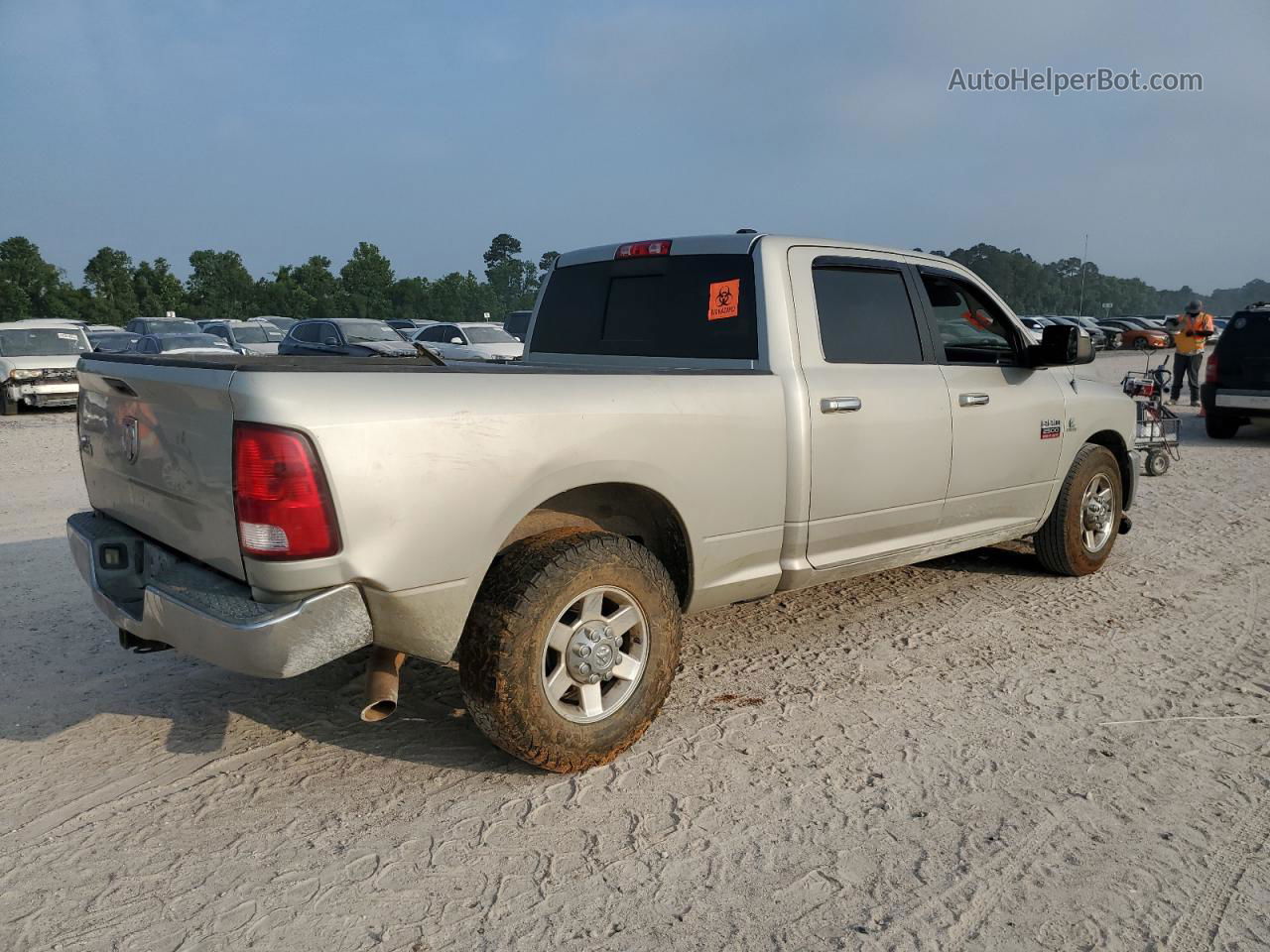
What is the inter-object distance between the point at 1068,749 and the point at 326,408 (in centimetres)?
285

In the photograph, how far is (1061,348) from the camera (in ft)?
16.3

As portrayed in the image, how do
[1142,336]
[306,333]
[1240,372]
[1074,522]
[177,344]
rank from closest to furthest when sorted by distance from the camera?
[1074,522] → [1240,372] → [177,344] → [306,333] → [1142,336]

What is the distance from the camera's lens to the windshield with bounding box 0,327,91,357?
56.8 ft

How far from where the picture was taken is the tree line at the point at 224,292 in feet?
168

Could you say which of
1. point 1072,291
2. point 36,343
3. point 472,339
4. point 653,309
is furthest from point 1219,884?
point 1072,291

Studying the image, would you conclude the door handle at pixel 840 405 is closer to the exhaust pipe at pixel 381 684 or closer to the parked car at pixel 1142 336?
the exhaust pipe at pixel 381 684

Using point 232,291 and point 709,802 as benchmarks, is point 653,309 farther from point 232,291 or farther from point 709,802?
point 232,291

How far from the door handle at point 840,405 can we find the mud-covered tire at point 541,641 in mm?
1069

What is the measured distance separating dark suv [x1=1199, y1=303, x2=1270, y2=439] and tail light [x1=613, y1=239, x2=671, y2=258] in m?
10.4

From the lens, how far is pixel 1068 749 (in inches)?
139

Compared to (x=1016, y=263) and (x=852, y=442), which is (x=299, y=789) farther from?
(x=1016, y=263)

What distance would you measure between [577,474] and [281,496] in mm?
986

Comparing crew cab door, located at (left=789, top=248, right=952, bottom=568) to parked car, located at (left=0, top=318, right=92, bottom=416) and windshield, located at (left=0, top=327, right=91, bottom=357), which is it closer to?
parked car, located at (left=0, top=318, right=92, bottom=416)

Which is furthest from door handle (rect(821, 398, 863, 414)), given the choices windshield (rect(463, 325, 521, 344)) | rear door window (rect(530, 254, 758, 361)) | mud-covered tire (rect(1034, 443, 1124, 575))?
windshield (rect(463, 325, 521, 344))
